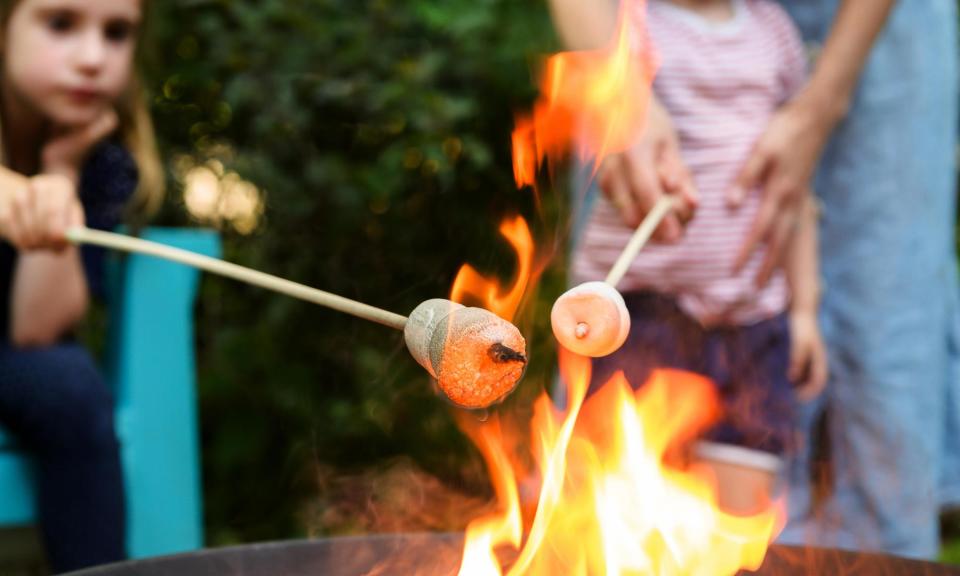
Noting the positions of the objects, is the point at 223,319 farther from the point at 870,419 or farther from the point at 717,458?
the point at 870,419

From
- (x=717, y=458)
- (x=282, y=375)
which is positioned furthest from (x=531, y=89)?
(x=717, y=458)

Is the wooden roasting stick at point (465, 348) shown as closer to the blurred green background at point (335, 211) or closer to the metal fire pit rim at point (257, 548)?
the metal fire pit rim at point (257, 548)

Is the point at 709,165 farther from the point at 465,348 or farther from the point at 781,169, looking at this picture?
the point at 465,348

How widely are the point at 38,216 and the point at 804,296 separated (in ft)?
3.82

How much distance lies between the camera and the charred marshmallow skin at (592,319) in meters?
0.94

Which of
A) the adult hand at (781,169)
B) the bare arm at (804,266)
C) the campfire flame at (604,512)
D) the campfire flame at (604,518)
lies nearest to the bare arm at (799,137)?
the adult hand at (781,169)

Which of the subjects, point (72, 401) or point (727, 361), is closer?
point (72, 401)

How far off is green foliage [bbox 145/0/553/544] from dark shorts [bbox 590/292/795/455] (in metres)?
0.68

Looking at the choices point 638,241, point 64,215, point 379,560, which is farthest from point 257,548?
point 64,215

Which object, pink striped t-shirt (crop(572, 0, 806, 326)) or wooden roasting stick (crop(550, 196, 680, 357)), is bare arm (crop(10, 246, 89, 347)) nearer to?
pink striped t-shirt (crop(572, 0, 806, 326))

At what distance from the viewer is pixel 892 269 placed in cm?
181

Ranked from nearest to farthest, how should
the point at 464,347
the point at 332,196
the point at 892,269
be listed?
the point at 464,347, the point at 892,269, the point at 332,196

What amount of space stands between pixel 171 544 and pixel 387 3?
1238mm

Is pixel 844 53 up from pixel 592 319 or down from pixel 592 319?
up
